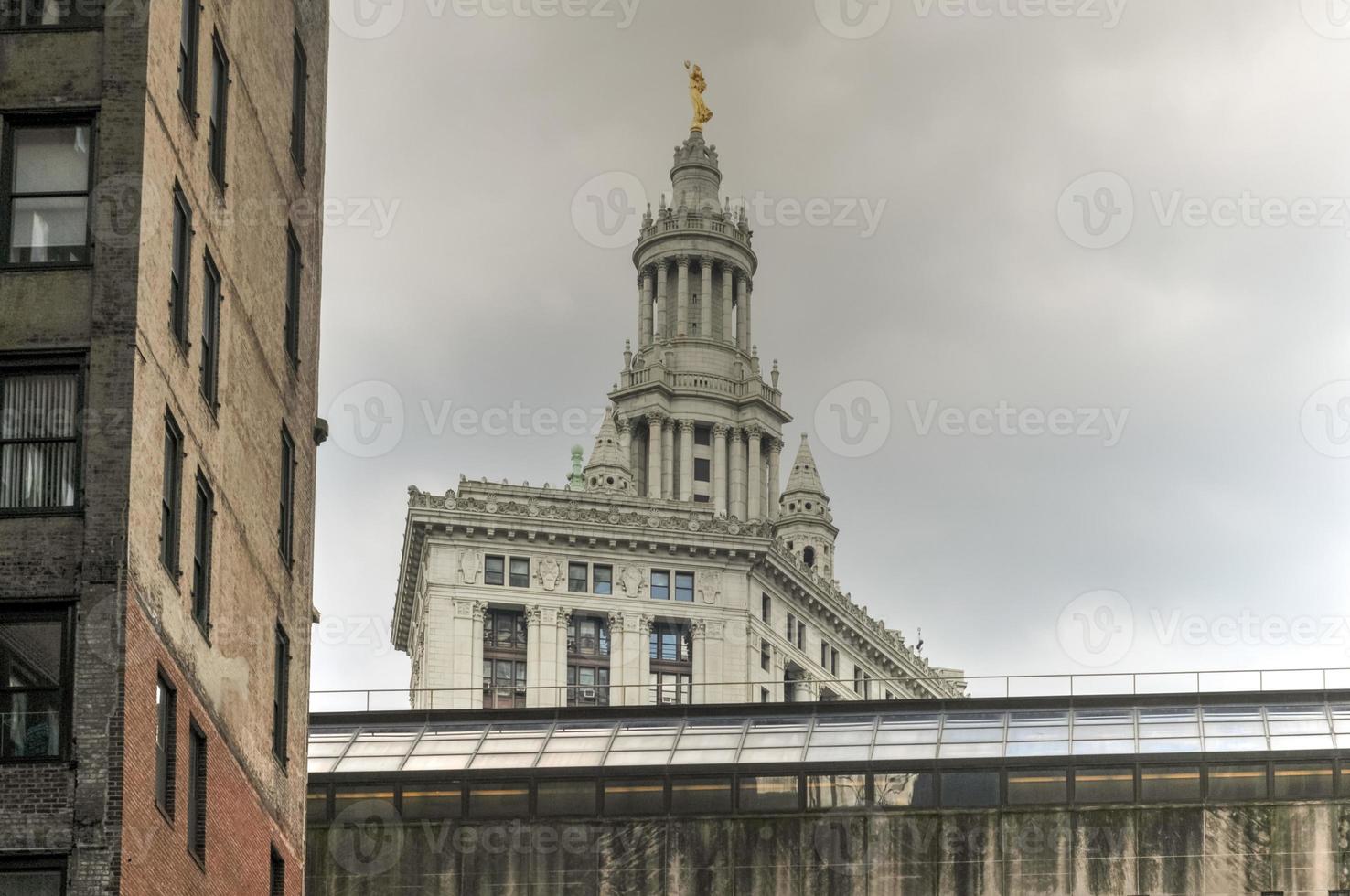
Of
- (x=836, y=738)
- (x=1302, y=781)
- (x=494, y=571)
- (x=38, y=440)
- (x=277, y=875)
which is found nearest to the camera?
(x=38, y=440)

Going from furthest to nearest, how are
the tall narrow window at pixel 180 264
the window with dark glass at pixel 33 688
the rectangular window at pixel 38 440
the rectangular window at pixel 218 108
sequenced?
the rectangular window at pixel 218 108 < the tall narrow window at pixel 180 264 < the rectangular window at pixel 38 440 < the window with dark glass at pixel 33 688

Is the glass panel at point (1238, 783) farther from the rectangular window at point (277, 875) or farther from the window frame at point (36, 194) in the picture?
the window frame at point (36, 194)

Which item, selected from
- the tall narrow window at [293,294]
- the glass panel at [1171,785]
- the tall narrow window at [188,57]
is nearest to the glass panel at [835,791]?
the glass panel at [1171,785]

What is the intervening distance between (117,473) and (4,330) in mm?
3118

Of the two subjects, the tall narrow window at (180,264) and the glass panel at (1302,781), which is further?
the glass panel at (1302,781)

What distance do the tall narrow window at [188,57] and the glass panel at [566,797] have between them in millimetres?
32511

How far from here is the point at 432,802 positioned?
74188mm

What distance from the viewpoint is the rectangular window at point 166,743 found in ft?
139

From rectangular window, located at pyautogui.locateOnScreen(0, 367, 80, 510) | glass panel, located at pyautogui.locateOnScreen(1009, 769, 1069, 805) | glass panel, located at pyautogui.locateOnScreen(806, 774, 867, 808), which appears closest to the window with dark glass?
rectangular window, located at pyautogui.locateOnScreen(0, 367, 80, 510)

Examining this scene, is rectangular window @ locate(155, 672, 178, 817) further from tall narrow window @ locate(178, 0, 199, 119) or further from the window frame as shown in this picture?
tall narrow window @ locate(178, 0, 199, 119)

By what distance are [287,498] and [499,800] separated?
67.9ft

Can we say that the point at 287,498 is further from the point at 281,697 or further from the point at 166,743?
the point at 166,743

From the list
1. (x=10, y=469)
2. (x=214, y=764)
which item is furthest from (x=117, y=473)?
(x=214, y=764)

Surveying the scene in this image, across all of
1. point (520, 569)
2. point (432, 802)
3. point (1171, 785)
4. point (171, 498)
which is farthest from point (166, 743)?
point (520, 569)
